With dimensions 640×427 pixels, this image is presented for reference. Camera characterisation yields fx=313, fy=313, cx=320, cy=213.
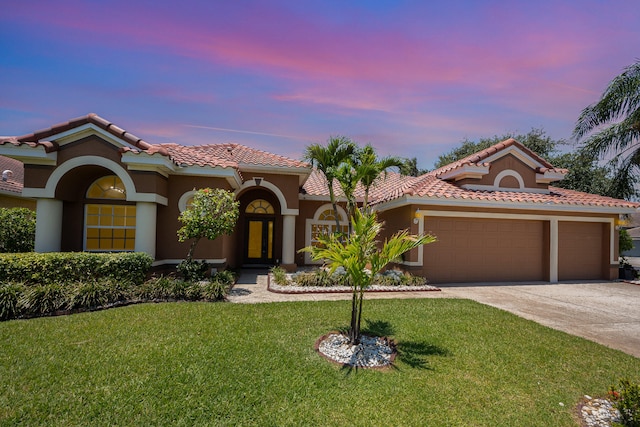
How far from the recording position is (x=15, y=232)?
39.5 feet

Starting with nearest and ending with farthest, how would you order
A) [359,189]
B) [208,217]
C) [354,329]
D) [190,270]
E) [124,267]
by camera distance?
[354,329] < [124,267] < [208,217] < [190,270] < [359,189]

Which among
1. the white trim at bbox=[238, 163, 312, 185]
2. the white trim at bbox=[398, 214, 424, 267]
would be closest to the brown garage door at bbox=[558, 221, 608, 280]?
the white trim at bbox=[398, 214, 424, 267]

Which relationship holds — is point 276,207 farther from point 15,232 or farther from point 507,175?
point 507,175

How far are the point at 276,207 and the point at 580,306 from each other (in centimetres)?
1256

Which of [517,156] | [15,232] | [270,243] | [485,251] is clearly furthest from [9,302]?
[517,156]

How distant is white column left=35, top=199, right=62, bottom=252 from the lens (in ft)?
32.7

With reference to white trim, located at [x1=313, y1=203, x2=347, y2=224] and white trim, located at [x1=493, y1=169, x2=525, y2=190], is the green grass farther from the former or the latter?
white trim, located at [x1=313, y1=203, x2=347, y2=224]

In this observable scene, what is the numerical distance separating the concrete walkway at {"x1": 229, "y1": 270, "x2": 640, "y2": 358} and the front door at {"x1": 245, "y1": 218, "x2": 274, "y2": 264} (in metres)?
2.96

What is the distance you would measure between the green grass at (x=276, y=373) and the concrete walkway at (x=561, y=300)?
1.13 metres

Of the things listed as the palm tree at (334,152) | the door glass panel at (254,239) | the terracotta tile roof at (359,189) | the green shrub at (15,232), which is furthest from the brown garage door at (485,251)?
the green shrub at (15,232)

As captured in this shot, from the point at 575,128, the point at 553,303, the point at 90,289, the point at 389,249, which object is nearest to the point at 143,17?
the point at 90,289

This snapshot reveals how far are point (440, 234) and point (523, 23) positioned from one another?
7251mm

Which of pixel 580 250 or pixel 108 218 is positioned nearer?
pixel 108 218

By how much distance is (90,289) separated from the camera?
761 cm
